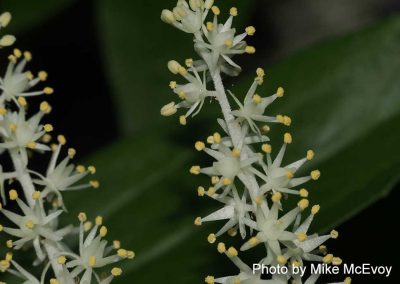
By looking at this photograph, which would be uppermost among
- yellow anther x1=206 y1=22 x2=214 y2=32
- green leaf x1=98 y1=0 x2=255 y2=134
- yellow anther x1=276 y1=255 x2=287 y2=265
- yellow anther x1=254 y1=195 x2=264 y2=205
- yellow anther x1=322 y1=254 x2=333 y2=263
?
green leaf x1=98 y1=0 x2=255 y2=134

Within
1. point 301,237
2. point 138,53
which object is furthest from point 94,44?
point 301,237

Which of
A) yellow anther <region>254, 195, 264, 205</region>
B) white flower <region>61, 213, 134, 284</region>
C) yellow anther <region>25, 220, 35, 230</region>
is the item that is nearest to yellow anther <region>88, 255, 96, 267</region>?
white flower <region>61, 213, 134, 284</region>

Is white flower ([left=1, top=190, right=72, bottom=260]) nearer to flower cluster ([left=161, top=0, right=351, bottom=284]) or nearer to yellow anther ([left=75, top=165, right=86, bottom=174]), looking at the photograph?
yellow anther ([left=75, top=165, right=86, bottom=174])

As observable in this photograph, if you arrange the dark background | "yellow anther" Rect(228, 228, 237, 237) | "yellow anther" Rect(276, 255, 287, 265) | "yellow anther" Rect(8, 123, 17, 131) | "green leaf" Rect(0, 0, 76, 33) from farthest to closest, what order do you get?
the dark background < "green leaf" Rect(0, 0, 76, 33) < "yellow anther" Rect(8, 123, 17, 131) < "yellow anther" Rect(228, 228, 237, 237) < "yellow anther" Rect(276, 255, 287, 265)

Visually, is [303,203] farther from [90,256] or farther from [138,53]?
[138,53]

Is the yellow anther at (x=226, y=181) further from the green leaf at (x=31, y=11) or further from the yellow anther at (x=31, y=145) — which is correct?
the green leaf at (x=31, y=11)

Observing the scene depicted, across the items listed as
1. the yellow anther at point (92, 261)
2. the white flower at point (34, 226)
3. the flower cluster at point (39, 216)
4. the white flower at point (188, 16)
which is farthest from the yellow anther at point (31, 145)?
the white flower at point (188, 16)
